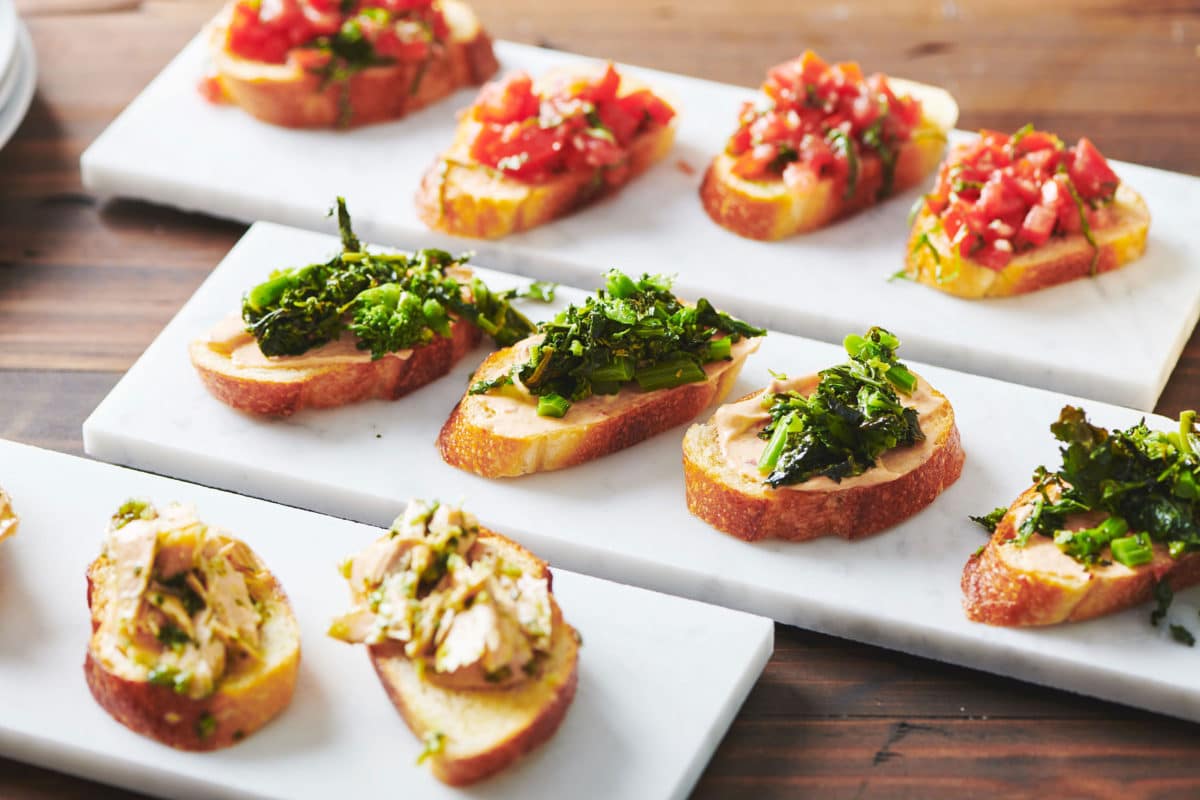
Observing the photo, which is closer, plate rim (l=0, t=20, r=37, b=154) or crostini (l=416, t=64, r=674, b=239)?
crostini (l=416, t=64, r=674, b=239)

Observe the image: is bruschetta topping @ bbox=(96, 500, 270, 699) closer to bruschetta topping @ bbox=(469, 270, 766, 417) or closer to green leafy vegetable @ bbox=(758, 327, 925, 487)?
bruschetta topping @ bbox=(469, 270, 766, 417)

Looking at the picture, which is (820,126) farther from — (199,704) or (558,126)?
(199,704)

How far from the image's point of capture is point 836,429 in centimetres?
448

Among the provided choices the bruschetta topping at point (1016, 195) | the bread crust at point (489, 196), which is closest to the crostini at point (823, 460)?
the bruschetta topping at point (1016, 195)

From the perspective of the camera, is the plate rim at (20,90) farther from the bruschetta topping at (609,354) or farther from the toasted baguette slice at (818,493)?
the toasted baguette slice at (818,493)

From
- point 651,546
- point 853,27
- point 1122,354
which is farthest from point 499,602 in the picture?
point 853,27

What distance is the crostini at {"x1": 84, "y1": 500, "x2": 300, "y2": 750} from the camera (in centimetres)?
380

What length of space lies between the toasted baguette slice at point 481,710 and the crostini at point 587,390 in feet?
2.62

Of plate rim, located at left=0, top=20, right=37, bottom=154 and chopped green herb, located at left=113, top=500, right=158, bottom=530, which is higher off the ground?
chopped green herb, located at left=113, top=500, right=158, bottom=530

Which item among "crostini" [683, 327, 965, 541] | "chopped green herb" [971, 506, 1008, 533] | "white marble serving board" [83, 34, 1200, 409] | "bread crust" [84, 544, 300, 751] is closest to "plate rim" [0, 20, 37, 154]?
"white marble serving board" [83, 34, 1200, 409]

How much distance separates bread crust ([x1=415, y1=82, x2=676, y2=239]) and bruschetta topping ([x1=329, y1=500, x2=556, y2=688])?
198cm

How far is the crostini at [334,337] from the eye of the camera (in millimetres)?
4891

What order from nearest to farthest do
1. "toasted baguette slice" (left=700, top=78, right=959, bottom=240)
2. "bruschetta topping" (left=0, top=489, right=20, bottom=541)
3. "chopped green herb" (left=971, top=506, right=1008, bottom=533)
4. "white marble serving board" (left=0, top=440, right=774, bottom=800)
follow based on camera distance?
"white marble serving board" (left=0, top=440, right=774, bottom=800)
"bruschetta topping" (left=0, top=489, right=20, bottom=541)
"chopped green herb" (left=971, top=506, right=1008, bottom=533)
"toasted baguette slice" (left=700, top=78, right=959, bottom=240)

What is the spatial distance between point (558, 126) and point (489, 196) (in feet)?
1.33
